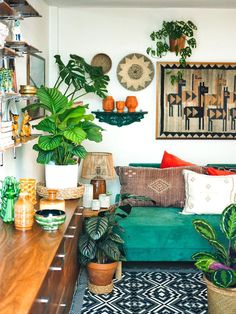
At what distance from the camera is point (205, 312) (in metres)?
3.24

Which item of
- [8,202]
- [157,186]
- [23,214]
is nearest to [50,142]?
[8,202]

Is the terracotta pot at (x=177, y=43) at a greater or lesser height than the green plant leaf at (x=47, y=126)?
greater

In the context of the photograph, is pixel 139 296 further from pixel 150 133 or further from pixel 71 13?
pixel 71 13

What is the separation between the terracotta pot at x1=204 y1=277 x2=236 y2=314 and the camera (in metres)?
2.99

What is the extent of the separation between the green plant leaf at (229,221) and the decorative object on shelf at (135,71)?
2185 mm

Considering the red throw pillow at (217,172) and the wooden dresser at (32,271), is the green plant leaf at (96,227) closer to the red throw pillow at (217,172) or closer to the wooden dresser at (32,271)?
the wooden dresser at (32,271)

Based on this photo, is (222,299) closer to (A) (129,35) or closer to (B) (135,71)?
(B) (135,71)

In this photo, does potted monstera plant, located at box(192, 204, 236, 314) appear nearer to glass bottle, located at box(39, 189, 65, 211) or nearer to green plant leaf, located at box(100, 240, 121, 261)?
green plant leaf, located at box(100, 240, 121, 261)

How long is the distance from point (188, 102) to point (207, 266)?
7.72 feet

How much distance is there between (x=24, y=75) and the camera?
3695 millimetres

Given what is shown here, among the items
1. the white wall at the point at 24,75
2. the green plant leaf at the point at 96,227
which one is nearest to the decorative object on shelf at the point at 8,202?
the white wall at the point at 24,75

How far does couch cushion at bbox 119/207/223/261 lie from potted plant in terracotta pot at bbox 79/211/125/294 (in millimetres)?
261

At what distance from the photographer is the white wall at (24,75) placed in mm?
3238

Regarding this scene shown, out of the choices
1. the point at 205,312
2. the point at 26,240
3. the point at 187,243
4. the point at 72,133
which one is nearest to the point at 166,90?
the point at 187,243
